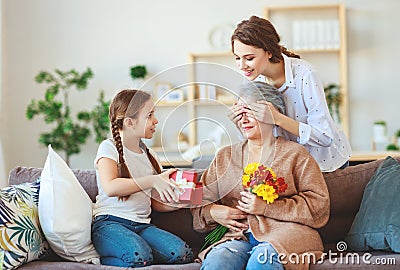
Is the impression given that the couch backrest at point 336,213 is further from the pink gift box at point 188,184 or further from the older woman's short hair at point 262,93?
the older woman's short hair at point 262,93

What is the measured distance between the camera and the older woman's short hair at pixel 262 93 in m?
2.36

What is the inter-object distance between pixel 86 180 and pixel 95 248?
37 cm

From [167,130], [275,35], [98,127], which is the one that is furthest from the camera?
[98,127]

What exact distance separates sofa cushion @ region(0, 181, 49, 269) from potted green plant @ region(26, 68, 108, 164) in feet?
9.81

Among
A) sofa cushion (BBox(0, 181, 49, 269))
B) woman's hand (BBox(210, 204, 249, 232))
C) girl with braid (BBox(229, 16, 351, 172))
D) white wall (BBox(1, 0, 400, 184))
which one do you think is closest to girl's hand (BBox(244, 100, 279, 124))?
girl with braid (BBox(229, 16, 351, 172))

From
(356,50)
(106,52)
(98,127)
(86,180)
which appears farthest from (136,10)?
(86,180)

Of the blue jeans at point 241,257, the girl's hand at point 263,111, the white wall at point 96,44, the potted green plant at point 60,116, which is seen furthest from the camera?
the white wall at point 96,44

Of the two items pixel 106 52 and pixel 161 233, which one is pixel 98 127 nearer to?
pixel 106 52

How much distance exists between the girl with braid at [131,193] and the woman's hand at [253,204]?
0.84 feet

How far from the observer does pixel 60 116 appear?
217 inches

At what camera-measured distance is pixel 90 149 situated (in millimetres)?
5922

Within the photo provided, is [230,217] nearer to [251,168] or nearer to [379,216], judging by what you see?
[251,168]

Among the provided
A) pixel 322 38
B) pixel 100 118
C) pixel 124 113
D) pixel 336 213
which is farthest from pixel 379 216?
pixel 100 118

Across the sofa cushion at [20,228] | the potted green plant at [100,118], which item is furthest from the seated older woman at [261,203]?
the potted green plant at [100,118]
